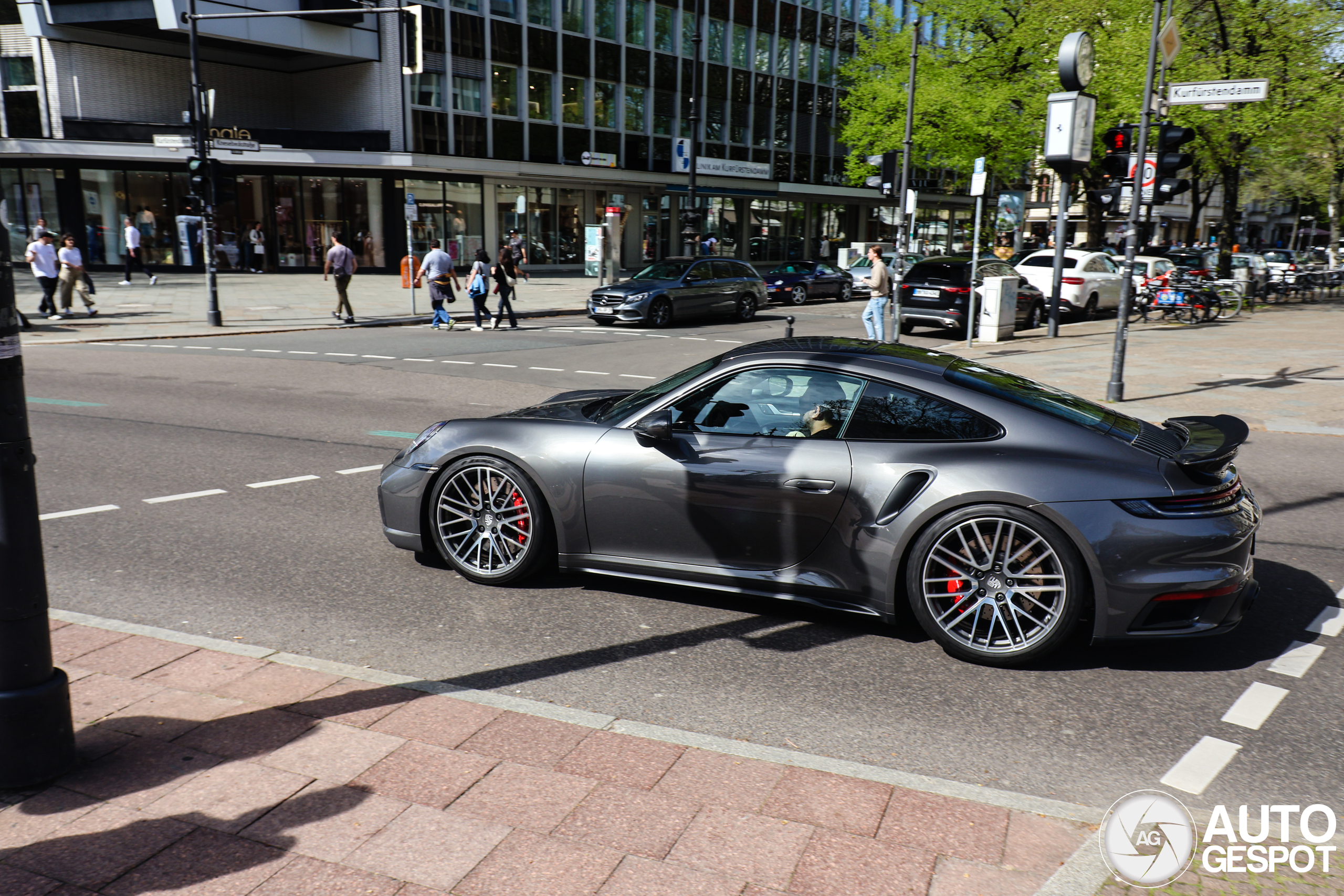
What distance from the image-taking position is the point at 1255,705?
4188mm

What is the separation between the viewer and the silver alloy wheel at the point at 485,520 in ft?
17.6

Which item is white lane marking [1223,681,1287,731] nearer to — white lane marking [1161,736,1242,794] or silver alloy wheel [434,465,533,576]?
white lane marking [1161,736,1242,794]

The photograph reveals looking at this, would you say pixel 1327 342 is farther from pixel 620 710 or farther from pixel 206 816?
pixel 206 816

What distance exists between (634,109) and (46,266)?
26.0 m

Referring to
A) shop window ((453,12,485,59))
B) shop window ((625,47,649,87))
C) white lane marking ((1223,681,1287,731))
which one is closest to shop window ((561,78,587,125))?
shop window ((625,47,649,87))

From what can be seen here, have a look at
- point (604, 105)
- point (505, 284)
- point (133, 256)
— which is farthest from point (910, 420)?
point (604, 105)

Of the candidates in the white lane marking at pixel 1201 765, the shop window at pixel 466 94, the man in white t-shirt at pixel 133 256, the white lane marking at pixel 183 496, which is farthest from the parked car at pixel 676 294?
the white lane marking at pixel 1201 765

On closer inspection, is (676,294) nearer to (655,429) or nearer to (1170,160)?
(1170,160)

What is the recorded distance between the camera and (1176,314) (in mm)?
23969

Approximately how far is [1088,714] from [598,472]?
248 centimetres

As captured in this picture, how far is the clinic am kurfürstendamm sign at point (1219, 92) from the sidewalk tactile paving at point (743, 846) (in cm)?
1099

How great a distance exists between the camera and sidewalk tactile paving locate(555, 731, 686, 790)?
344 cm

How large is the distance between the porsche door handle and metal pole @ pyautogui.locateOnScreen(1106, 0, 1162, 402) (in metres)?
8.33

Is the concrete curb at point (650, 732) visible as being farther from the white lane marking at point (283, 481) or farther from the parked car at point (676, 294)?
the parked car at point (676, 294)
